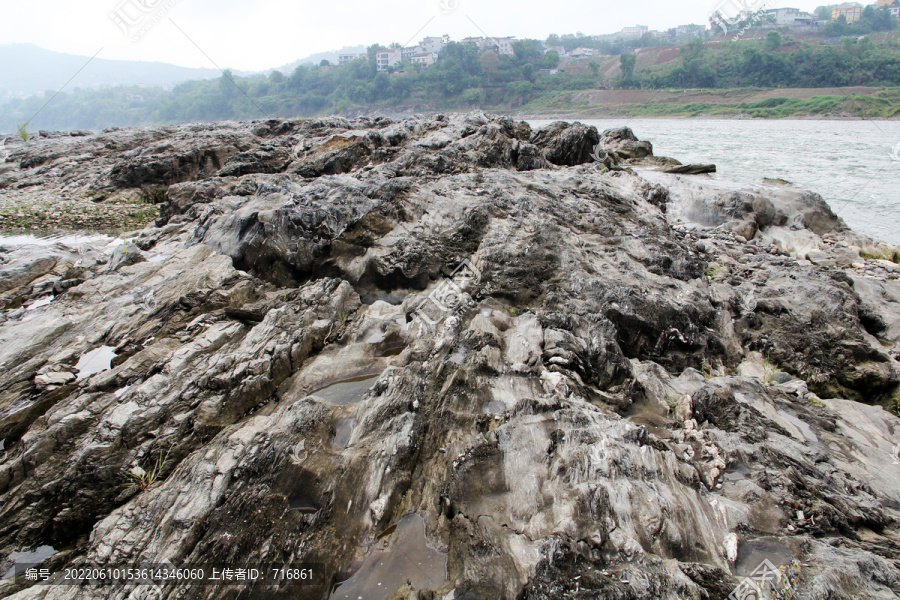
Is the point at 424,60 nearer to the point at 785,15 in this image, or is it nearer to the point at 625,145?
the point at 785,15

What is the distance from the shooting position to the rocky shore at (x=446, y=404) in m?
3.29

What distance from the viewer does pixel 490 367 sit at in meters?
5.18

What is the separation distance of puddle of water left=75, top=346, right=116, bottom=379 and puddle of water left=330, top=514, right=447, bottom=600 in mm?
3786

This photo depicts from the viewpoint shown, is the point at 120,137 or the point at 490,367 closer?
the point at 490,367

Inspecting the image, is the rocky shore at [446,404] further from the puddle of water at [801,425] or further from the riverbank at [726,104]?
the riverbank at [726,104]

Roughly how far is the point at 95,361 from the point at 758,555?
701cm

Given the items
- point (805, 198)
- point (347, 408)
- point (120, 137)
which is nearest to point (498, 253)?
point (347, 408)

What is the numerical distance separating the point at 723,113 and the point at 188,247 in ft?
212

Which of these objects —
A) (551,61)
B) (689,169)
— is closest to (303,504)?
(689,169)

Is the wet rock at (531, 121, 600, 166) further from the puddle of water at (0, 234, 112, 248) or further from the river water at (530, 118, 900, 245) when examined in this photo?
the puddle of water at (0, 234, 112, 248)

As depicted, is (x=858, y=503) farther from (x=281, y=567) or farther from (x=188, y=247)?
(x=188, y=247)

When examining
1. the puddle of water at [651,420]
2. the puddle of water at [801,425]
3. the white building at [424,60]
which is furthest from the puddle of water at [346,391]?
the white building at [424,60]

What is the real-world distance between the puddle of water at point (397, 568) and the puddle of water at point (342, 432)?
104 cm

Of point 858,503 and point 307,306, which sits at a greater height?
point 307,306
